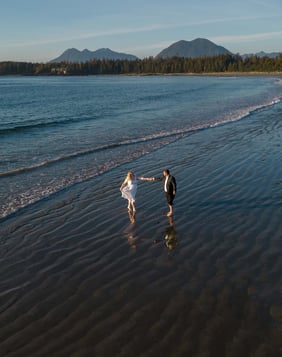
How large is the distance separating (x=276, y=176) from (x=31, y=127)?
22.1 meters

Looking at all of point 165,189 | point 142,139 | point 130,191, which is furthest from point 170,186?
point 142,139

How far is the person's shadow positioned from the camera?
10414 mm

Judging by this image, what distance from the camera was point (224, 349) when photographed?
259 inches

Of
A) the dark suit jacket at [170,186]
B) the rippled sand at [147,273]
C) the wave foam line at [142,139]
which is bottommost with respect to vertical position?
the rippled sand at [147,273]

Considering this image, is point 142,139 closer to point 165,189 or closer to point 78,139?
point 78,139

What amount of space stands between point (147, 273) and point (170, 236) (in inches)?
82.7

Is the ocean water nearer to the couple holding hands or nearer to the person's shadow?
the couple holding hands

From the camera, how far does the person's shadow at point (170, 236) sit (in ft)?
34.2

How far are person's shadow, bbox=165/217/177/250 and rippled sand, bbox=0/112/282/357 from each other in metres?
0.03

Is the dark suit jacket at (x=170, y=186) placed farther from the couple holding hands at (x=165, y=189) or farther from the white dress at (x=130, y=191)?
the white dress at (x=130, y=191)

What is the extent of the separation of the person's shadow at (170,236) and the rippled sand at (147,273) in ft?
0.09

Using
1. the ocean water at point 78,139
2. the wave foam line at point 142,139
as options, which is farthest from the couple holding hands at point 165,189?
the wave foam line at point 142,139

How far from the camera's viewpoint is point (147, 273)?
9.08 m

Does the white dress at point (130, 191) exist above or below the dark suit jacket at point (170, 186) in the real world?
below
